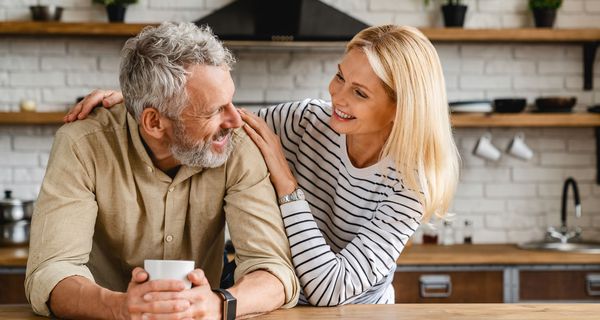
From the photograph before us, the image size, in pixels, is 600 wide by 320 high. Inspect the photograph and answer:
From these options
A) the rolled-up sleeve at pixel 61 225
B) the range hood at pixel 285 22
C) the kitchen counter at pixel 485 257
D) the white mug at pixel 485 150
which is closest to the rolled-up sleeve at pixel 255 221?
the rolled-up sleeve at pixel 61 225

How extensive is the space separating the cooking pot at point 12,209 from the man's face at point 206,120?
2.10 m

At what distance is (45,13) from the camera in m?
4.15

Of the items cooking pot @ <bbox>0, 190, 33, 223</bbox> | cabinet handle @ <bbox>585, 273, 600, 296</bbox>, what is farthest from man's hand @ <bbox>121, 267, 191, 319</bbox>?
cabinet handle @ <bbox>585, 273, 600, 296</bbox>

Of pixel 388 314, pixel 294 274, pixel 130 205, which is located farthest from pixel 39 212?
pixel 388 314

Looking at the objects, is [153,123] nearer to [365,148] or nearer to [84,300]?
[84,300]

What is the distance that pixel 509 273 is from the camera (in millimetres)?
3834

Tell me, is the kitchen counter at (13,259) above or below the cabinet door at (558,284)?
above

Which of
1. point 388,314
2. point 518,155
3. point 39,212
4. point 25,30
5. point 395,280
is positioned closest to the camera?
point 388,314

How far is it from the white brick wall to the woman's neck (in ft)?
6.71

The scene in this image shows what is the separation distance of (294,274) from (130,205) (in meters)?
0.44

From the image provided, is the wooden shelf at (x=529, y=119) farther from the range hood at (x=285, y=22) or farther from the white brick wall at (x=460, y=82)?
the range hood at (x=285, y=22)

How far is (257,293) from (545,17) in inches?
122

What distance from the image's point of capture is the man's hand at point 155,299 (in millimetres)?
1575

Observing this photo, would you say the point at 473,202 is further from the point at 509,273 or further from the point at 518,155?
the point at 509,273
